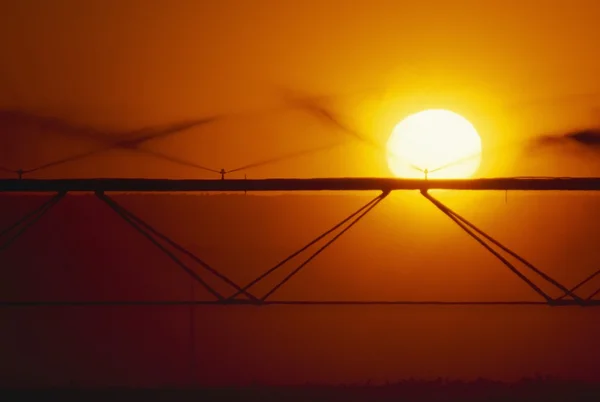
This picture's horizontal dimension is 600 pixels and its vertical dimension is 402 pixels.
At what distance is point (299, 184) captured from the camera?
5668mm

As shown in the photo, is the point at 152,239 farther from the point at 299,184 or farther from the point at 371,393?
the point at 371,393

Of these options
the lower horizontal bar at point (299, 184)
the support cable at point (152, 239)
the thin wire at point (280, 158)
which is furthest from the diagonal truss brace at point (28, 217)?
the thin wire at point (280, 158)

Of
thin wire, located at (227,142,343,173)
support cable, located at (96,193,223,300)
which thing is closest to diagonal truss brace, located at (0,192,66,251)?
support cable, located at (96,193,223,300)

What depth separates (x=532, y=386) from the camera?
844 centimetres

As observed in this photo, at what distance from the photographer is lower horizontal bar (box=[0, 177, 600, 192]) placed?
222 inches

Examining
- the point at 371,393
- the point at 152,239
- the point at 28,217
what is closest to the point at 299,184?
the point at 152,239

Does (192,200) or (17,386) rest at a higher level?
(192,200)

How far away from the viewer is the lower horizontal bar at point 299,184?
5.64 meters

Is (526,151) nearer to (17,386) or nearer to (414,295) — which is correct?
(414,295)

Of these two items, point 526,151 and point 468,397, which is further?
point 468,397

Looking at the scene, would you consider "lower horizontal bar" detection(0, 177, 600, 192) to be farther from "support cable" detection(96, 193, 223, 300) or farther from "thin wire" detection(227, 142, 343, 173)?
"thin wire" detection(227, 142, 343, 173)

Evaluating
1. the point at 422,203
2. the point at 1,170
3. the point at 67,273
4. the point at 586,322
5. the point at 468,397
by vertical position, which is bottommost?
the point at 468,397

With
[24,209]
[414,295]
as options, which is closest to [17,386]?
[24,209]

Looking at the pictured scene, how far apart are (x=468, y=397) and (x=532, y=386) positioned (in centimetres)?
78
